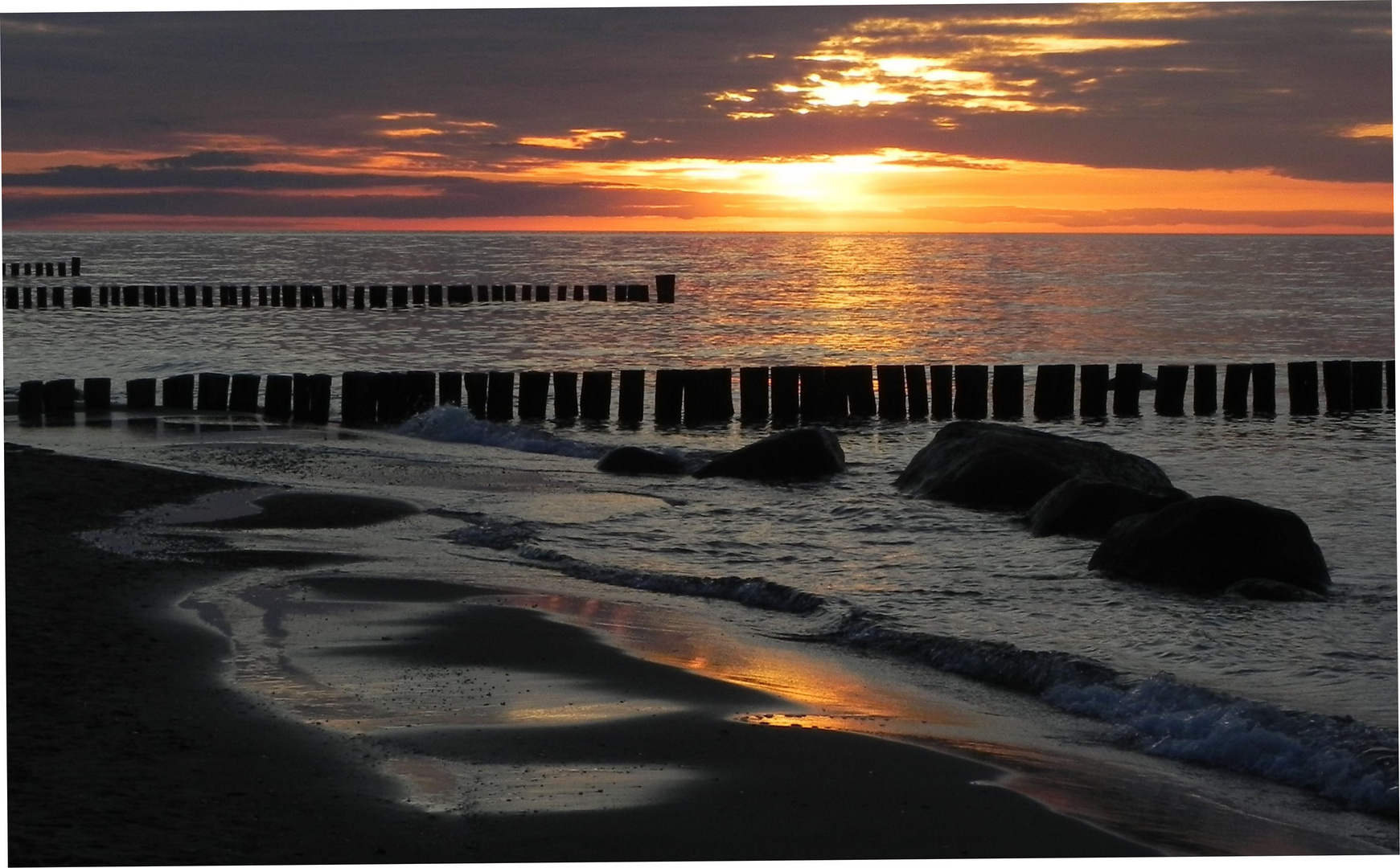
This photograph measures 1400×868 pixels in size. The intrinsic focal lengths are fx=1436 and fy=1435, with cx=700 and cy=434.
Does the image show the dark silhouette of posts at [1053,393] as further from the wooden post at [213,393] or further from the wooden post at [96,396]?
the wooden post at [96,396]

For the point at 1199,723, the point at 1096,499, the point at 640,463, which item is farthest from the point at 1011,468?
the point at 1199,723

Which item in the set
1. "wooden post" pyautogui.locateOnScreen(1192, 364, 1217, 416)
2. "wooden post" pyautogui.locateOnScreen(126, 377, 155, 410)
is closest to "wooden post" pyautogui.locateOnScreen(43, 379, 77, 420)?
"wooden post" pyautogui.locateOnScreen(126, 377, 155, 410)

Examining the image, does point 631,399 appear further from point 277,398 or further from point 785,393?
point 277,398

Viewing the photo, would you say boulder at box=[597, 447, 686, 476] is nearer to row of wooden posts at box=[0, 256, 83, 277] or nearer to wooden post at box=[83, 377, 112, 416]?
wooden post at box=[83, 377, 112, 416]

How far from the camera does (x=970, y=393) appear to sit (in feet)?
66.5

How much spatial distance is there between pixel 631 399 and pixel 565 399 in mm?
977

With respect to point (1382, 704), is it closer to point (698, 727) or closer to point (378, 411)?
point (698, 727)

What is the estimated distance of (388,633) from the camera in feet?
25.6

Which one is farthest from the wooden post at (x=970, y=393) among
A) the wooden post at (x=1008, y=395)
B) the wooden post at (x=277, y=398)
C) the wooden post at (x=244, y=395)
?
the wooden post at (x=244, y=395)

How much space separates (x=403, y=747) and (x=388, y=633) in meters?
2.01

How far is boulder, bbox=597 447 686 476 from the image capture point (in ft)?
48.8

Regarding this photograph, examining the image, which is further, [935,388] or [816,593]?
[935,388]

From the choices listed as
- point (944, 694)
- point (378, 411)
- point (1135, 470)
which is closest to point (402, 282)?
point (378, 411)

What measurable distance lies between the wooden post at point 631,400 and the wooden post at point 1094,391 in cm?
630
